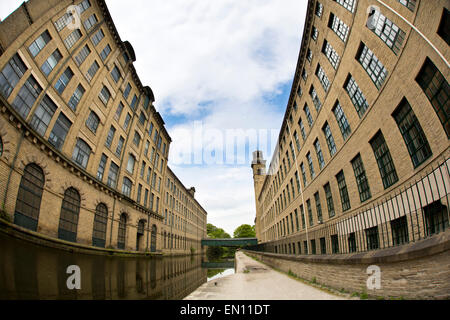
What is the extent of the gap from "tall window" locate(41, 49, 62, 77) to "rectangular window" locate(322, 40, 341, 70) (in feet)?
67.6

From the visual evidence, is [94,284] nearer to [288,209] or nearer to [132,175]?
[132,175]

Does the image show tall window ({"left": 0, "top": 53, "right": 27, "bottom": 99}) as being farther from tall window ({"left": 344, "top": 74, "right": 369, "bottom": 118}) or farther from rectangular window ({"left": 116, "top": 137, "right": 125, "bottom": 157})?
tall window ({"left": 344, "top": 74, "right": 369, "bottom": 118})

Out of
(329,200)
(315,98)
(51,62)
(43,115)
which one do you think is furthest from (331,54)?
(43,115)

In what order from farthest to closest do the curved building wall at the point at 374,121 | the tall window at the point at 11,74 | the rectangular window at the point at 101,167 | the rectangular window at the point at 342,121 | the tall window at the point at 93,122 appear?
the rectangular window at the point at 101,167 → the tall window at the point at 93,122 → the rectangular window at the point at 342,121 → the tall window at the point at 11,74 → the curved building wall at the point at 374,121

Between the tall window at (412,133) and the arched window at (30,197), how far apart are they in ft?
64.6

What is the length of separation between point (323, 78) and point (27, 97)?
21.0m

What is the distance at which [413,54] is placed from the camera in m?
7.99

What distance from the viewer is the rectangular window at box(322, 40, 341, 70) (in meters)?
14.3

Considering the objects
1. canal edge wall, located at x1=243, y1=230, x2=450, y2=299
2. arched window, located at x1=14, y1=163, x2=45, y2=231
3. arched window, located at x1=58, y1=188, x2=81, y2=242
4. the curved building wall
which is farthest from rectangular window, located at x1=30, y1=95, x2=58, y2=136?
the curved building wall

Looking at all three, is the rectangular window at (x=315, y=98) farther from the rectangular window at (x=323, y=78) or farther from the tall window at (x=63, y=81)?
the tall window at (x=63, y=81)

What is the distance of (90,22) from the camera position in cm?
2011

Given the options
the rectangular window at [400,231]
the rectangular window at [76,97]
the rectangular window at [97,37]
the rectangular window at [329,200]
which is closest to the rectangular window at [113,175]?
the rectangular window at [76,97]

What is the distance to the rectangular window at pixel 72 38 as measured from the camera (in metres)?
17.0
